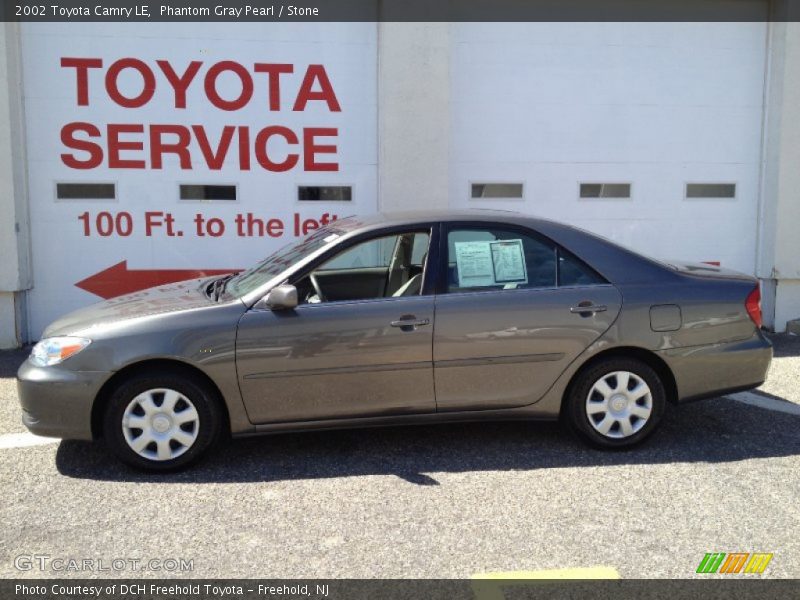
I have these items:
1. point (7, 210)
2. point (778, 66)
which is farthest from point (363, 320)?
point (778, 66)

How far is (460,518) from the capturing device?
3730 millimetres

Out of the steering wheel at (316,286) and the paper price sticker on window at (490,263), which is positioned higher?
the paper price sticker on window at (490,263)

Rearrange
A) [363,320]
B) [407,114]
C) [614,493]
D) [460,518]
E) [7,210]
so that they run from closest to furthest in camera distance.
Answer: [460,518], [614,493], [363,320], [7,210], [407,114]

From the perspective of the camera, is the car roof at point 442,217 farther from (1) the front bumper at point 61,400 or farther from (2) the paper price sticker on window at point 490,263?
(1) the front bumper at point 61,400

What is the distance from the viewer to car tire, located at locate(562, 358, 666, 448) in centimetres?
458

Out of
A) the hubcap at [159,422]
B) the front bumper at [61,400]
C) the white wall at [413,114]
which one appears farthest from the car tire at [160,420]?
the white wall at [413,114]

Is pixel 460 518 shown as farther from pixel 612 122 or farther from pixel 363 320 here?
pixel 612 122

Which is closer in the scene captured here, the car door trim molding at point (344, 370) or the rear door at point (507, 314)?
the car door trim molding at point (344, 370)

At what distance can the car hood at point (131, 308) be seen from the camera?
4.32 meters

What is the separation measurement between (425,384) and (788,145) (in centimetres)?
600

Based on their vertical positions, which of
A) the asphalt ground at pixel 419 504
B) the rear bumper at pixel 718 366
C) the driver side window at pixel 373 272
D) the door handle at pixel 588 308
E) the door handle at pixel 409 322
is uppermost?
the driver side window at pixel 373 272

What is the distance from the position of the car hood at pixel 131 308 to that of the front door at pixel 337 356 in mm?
478
